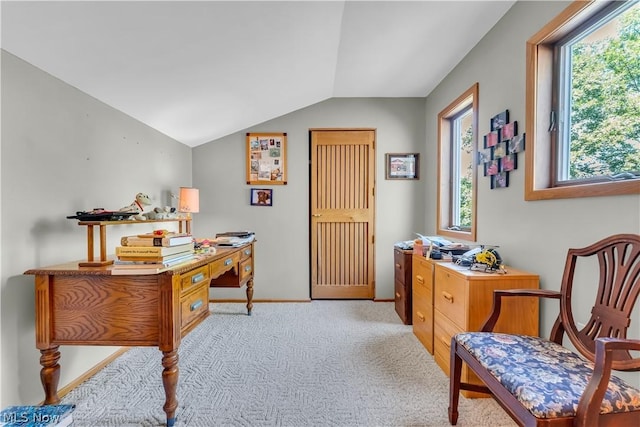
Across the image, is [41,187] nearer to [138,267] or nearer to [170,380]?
[138,267]

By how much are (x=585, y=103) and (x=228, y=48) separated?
2115 millimetres

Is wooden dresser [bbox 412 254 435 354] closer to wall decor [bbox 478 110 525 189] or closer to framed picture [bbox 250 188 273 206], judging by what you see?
wall decor [bbox 478 110 525 189]

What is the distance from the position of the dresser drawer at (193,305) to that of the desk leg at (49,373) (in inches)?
25.7

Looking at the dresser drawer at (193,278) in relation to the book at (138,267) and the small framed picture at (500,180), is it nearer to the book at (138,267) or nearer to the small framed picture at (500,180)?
the book at (138,267)

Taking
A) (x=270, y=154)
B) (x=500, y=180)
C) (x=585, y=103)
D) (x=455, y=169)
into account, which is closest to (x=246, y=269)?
(x=270, y=154)

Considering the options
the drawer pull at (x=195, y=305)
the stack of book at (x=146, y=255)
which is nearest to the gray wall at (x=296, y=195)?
the drawer pull at (x=195, y=305)

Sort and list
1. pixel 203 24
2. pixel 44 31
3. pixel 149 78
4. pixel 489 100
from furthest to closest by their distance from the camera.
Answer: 1. pixel 489 100
2. pixel 149 78
3. pixel 203 24
4. pixel 44 31

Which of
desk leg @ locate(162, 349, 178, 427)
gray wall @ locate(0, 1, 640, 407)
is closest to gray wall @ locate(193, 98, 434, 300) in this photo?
gray wall @ locate(0, 1, 640, 407)

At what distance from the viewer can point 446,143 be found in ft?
10.1

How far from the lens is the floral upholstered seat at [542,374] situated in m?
0.92

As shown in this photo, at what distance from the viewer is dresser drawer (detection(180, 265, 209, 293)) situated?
4.97 ft

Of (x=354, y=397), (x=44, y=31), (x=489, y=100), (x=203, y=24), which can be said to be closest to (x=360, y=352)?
(x=354, y=397)

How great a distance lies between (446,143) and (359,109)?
1.11m

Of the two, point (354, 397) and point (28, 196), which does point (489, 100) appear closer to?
point (354, 397)
